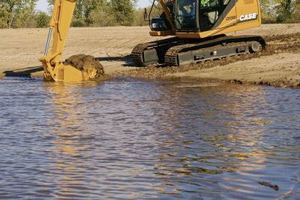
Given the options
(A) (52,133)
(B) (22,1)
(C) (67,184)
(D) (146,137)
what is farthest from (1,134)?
(B) (22,1)

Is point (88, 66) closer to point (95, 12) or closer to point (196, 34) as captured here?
point (196, 34)

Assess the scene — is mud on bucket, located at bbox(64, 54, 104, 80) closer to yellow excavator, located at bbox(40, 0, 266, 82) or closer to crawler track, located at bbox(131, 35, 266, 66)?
yellow excavator, located at bbox(40, 0, 266, 82)

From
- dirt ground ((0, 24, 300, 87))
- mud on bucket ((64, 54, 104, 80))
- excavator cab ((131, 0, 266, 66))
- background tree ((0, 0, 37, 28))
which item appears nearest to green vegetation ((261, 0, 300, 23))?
dirt ground ((0, 24, 300, 87))

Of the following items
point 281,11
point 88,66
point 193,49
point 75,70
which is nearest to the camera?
point 75,70

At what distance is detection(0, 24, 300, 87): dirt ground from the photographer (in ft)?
70.2

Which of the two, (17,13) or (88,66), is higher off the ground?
(17,13)

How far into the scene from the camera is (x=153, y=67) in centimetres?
2591

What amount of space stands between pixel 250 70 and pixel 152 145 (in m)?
12.1

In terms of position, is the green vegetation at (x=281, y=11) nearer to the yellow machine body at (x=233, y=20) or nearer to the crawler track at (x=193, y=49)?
the yellow machine body at (x=233, y=20)

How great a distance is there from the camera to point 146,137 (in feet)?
37.4

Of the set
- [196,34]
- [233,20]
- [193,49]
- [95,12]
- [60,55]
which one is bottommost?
[193,49]

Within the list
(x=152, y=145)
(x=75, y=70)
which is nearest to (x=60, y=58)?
(x=75, y=70)

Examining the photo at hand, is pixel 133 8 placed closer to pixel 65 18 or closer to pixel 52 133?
pixel 65 18

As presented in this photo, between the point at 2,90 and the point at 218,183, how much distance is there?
13.1 meters
